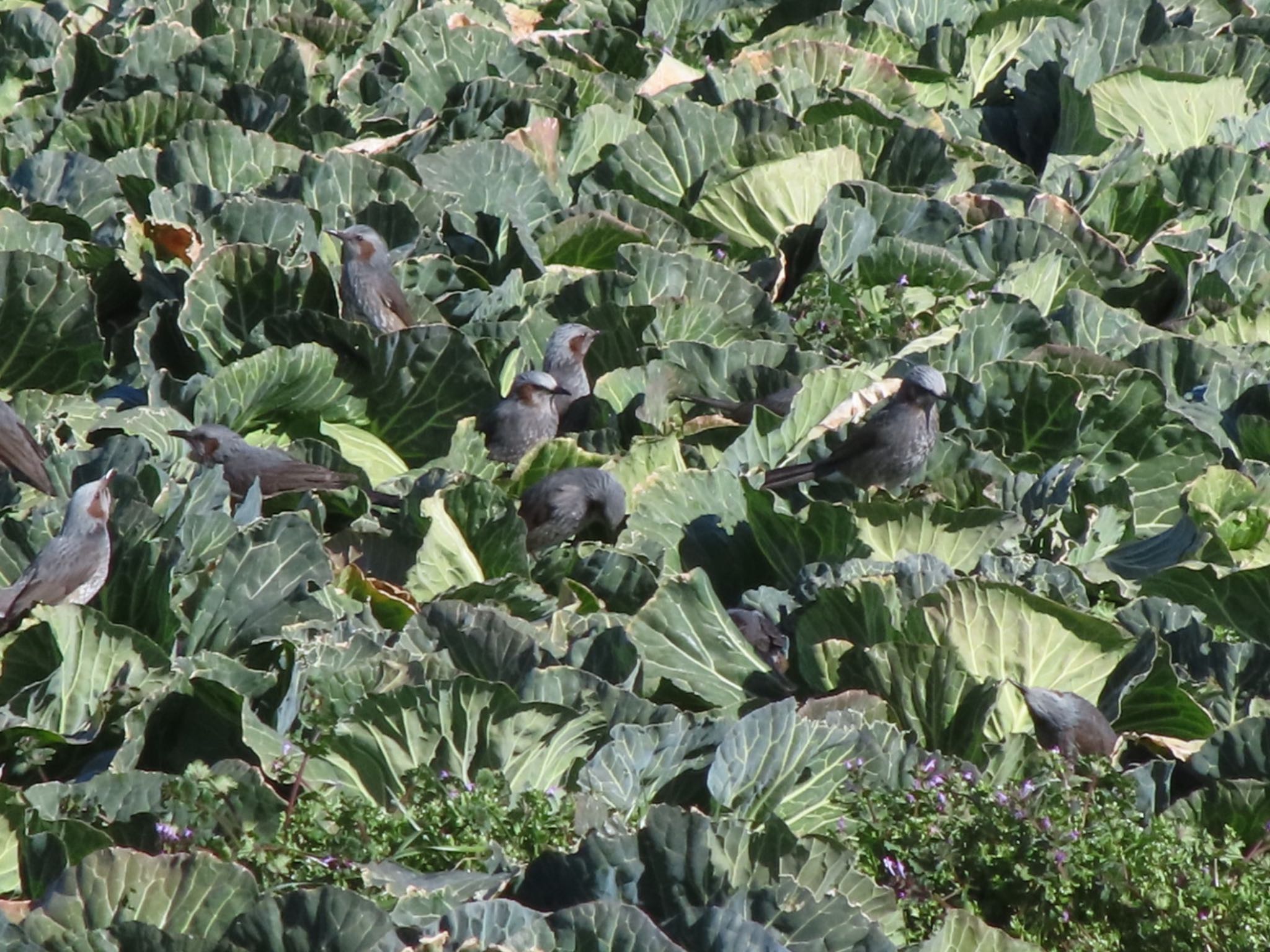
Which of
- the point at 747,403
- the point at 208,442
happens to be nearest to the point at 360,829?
the point at 208,442

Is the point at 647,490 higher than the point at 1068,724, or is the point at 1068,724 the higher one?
the point at 1068,724

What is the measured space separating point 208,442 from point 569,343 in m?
1.19

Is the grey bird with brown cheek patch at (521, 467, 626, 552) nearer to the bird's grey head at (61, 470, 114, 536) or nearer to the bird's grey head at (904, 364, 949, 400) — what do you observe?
the bird's grey head at (904, 364, 949, 400)

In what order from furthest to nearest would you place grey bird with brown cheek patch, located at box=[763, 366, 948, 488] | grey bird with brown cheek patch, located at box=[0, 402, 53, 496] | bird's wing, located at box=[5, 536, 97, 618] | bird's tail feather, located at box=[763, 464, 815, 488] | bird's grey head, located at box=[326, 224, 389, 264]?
bird's grey head, located at box=[326, 224, 389, 264]
bird's tail feather, located at box=[763, 464, 815, 488]
grey bird with brown cheek patch, located at box=[763, 366, 948, 488]
grey bird with brown cheek patch, located at box=[0, 402, 53, 496]
bird's wing, located at box=[5, 536, 97, 618]

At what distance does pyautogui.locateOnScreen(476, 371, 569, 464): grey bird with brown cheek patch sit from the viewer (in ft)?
17.0

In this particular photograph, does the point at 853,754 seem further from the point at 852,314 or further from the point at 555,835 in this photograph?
the point at 852,314

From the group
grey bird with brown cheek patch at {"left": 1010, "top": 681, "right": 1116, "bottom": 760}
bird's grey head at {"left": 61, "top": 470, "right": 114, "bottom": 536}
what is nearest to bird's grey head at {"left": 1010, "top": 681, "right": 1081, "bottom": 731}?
grey bird with brown cheek patch at {"left": 1010, "top": 681, "right": 1116, "bottom": 760}

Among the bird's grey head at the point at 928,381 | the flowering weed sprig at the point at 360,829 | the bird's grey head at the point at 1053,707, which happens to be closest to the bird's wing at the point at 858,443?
the bird's grey head at the point at 928,381

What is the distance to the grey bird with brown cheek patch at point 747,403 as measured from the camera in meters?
5.27

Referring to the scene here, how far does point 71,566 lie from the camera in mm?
4008

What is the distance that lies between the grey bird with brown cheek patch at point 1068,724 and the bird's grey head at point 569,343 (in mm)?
2215

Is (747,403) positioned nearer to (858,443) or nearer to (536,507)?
(858,443)

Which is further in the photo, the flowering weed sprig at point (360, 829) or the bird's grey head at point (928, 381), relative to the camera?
the bird's grey head at point (928, 381)

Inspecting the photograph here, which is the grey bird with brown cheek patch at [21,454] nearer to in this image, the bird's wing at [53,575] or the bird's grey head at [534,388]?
the bird's wing at [53,575]
